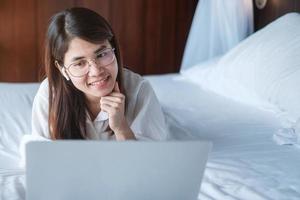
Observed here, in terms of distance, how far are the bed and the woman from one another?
0.19 meters

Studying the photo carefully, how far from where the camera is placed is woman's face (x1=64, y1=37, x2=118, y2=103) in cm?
124

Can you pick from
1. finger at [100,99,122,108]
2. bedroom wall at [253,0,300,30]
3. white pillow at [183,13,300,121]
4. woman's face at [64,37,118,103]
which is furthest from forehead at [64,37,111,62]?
bedroom wall at [253,0,300,30]

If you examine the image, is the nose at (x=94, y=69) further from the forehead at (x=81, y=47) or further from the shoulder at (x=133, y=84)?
the shoulder at (x=133, y=84)

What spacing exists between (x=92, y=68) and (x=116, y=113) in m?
0.14

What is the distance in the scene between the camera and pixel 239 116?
71.4 inches

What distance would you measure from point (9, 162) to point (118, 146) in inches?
28.3

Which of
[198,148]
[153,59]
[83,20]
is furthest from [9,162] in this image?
[153,59]

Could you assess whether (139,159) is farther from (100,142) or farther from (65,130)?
(65,130)

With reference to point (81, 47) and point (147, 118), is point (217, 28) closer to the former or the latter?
point (147, 118)

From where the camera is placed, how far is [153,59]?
3238 millimetres

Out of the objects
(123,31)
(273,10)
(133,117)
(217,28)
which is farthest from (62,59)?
(123,31)

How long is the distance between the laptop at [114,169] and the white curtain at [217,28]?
1896 mm

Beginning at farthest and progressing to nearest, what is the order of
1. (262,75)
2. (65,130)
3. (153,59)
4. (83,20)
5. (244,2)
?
(153,59)
(244,2)
(262,75)
(65,130)
(83,20)

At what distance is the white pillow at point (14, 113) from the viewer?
158cm
